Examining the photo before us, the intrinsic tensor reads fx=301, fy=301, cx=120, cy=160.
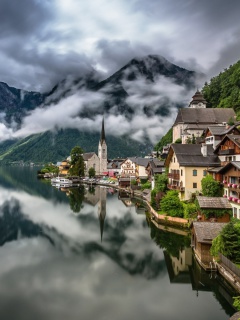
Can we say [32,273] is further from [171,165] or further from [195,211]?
[171,165]

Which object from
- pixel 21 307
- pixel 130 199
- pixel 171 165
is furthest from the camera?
pixel 130 199

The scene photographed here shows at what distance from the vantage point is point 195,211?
128ft

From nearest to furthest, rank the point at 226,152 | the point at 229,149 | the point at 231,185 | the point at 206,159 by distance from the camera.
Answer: the point at 231,185 → the point at 229,149 → the point at 226,152 → the point at 206,159

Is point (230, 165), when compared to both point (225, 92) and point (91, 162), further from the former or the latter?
point (91, 162)

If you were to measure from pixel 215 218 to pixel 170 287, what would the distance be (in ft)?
42.1

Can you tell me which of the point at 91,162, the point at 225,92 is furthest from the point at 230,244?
the point at 91,162

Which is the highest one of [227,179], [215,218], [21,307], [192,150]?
[192,150]

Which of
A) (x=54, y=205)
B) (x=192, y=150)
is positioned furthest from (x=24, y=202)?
(x=192, y=150)

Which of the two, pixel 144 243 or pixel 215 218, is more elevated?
pixel 215 218

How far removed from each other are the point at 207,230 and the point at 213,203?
8023 mm

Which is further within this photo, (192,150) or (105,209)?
(105,209)

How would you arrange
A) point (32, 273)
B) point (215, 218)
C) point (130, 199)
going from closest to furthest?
point (32, 273) → point (215, 218) → point (130, 199)

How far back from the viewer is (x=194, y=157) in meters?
44.4

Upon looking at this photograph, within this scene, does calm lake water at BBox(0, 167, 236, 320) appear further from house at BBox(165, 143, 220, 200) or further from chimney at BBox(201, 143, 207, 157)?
chimney at BBox(201, 143, 207, 157)
